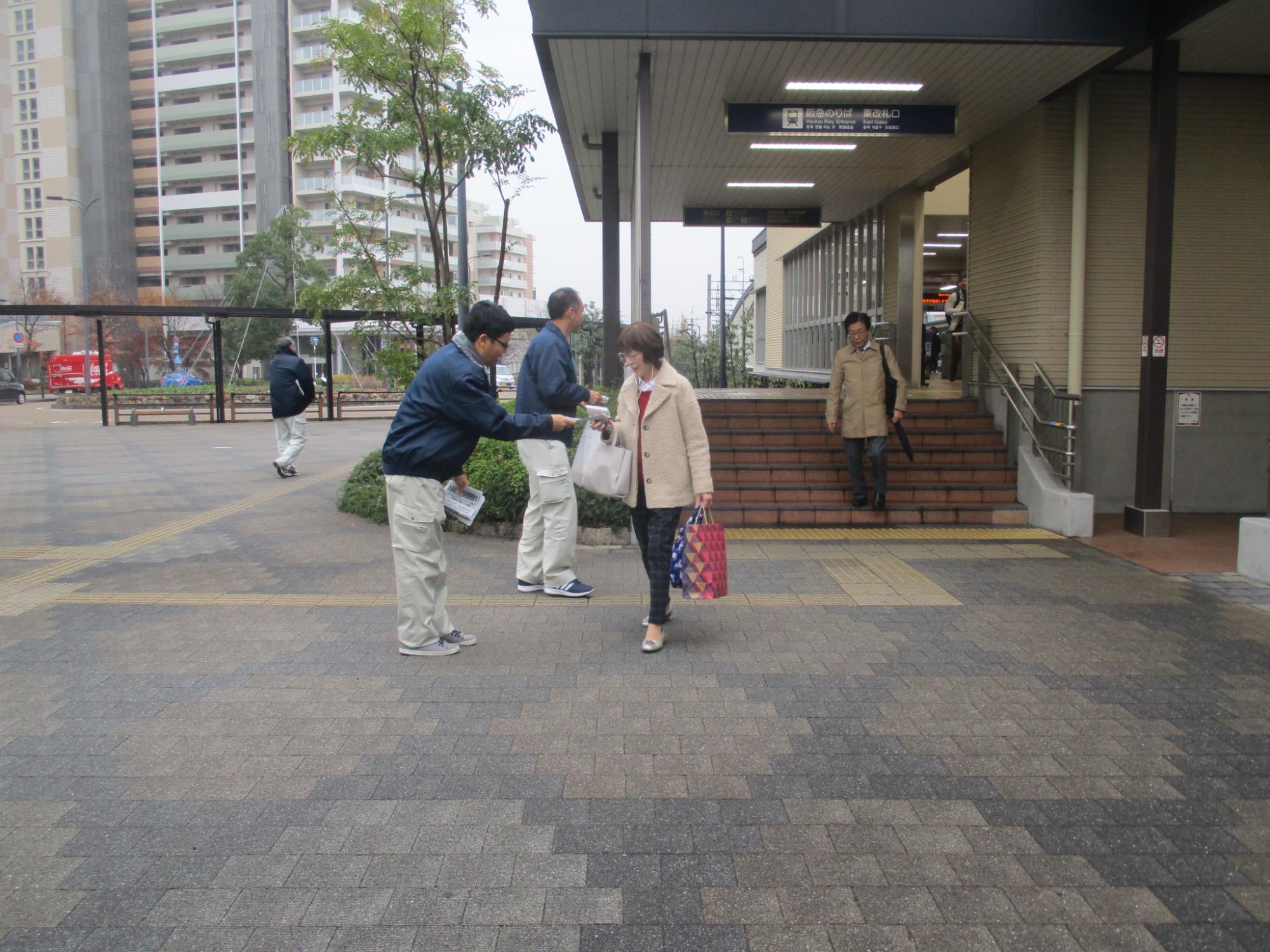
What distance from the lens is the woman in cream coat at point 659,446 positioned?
17.5 feet

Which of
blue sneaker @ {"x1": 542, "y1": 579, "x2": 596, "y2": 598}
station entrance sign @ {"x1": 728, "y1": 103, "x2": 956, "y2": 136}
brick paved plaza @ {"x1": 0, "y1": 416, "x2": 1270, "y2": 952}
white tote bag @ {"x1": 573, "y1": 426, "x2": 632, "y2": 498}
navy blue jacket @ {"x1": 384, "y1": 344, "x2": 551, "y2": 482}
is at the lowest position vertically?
brick paved plaza @ {"x1": 0, "y1": 416, "x2": 1270, "y2": 952}

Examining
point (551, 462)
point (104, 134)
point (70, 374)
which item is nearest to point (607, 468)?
point (551, 462)

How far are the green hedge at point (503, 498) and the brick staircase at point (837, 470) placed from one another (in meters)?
1.36

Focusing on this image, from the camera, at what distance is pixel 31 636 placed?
18.8 ft

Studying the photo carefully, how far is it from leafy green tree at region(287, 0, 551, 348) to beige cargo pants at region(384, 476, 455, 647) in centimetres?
591

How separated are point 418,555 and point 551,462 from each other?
1.57 metres

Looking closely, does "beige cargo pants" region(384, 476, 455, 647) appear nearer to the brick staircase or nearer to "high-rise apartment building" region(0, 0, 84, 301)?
the brick staircase

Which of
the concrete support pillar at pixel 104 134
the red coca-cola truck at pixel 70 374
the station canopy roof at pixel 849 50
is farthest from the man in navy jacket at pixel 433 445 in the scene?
the concrete support pillar at pixel 104 134

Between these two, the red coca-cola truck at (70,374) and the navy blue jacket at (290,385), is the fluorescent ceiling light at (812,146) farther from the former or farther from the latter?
the red coca-cola truck at (70,374)

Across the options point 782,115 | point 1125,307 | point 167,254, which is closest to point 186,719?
point 782,115

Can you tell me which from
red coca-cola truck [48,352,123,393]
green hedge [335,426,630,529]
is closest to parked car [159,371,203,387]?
red coca-cola truck [48,352,123,393]

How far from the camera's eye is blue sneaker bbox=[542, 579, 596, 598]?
21.7 feet

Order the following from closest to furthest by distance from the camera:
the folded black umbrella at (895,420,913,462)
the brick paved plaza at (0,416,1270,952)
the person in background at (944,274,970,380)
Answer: the brick paved plaza at (0,416,1270,952), the folded black umbrella at (895,420,913,462), the person in background at (944,274,970,380)

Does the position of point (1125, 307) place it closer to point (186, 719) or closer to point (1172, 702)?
point (1172, 702)
